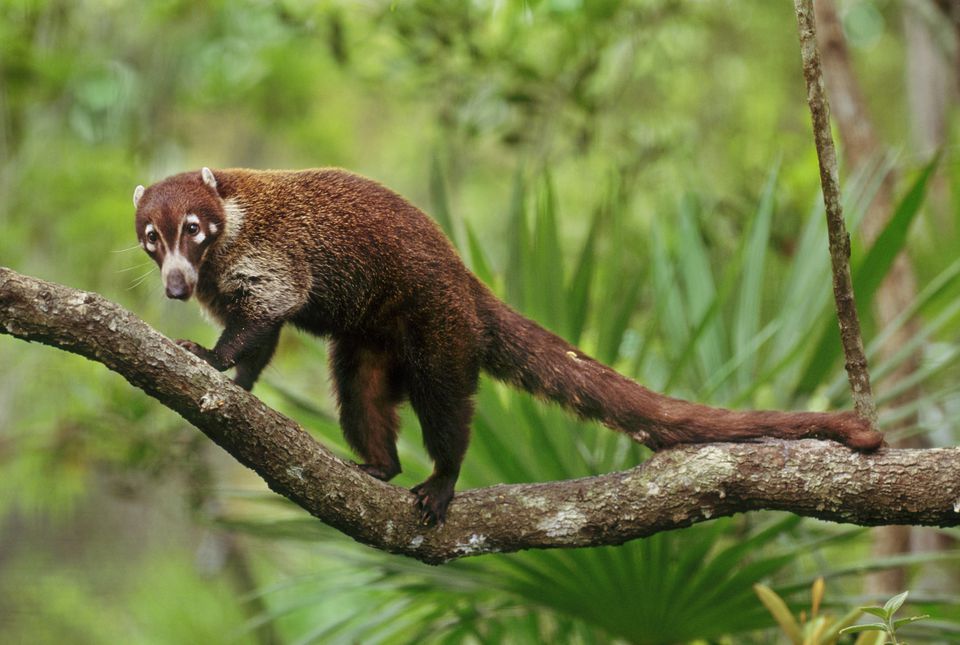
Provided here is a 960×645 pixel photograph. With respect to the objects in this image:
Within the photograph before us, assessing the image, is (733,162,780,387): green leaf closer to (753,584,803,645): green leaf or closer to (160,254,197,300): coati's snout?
(753,584,803,645): green leaf

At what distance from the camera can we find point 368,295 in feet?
10.3

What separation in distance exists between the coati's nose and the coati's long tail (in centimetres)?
88

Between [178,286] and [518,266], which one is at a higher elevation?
[518,266]

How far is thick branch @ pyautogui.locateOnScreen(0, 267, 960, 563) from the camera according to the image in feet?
7.59

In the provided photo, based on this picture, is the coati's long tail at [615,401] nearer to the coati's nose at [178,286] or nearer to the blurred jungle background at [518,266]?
the blurred jungle background at [518,266]

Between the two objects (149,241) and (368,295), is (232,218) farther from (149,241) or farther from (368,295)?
(368,295)

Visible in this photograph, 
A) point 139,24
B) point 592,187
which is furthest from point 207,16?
point 592,187

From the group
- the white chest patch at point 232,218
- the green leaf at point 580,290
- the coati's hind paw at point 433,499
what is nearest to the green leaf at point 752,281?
the green leaf at point 580,290

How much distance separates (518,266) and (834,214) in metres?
1.51

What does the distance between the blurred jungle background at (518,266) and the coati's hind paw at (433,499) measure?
549 mm

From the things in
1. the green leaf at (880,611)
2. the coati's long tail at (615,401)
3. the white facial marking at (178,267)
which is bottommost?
the green leaf at (880,611)

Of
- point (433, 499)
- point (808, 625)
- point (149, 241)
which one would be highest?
point (149, 241)

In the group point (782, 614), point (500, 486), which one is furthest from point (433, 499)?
point (782, 614)

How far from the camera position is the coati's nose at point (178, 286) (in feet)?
9.51
